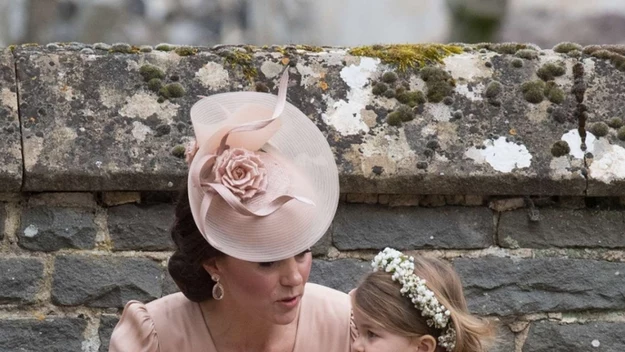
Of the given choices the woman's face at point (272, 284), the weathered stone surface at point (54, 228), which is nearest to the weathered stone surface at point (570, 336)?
the woman's face at point (272, 284)

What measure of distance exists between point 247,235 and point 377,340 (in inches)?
18.5

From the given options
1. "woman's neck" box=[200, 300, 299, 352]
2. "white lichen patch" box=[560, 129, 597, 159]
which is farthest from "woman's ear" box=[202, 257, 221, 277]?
"white lichen patch" box=[560, 129, 597, 159]

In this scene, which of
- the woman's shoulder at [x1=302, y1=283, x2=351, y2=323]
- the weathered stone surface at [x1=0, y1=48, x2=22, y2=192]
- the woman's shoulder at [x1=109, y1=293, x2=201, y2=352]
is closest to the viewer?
the woman's shoulder at [x1=109, y1=293, x2=201, y2=352]

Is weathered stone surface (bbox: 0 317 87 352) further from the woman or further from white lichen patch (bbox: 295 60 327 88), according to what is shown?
white lichen patch (bbox: 295 60 327 88)

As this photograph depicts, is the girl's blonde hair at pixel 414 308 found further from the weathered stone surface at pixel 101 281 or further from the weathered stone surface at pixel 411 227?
the weathered stone surface at pixel 101 281

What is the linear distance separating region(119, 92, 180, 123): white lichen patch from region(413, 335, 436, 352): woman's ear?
955mm

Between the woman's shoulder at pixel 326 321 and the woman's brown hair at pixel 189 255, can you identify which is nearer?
the woman's brown hair at pixel 189 255

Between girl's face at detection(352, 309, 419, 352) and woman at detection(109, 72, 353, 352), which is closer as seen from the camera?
woman at detection(109, 72, 353, 352)

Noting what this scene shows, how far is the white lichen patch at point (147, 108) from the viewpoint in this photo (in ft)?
12.5

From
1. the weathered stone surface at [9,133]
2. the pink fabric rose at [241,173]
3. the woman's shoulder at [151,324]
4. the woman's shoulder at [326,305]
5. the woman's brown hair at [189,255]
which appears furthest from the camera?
the weathered stone surface at [9,133]

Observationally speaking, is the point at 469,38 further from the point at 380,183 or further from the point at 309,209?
the point at 309,209

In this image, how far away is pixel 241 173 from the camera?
123 inches

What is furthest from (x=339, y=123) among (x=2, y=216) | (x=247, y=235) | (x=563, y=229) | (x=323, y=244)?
(x=2, y=216)

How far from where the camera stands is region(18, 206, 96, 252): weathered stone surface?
380 cm
